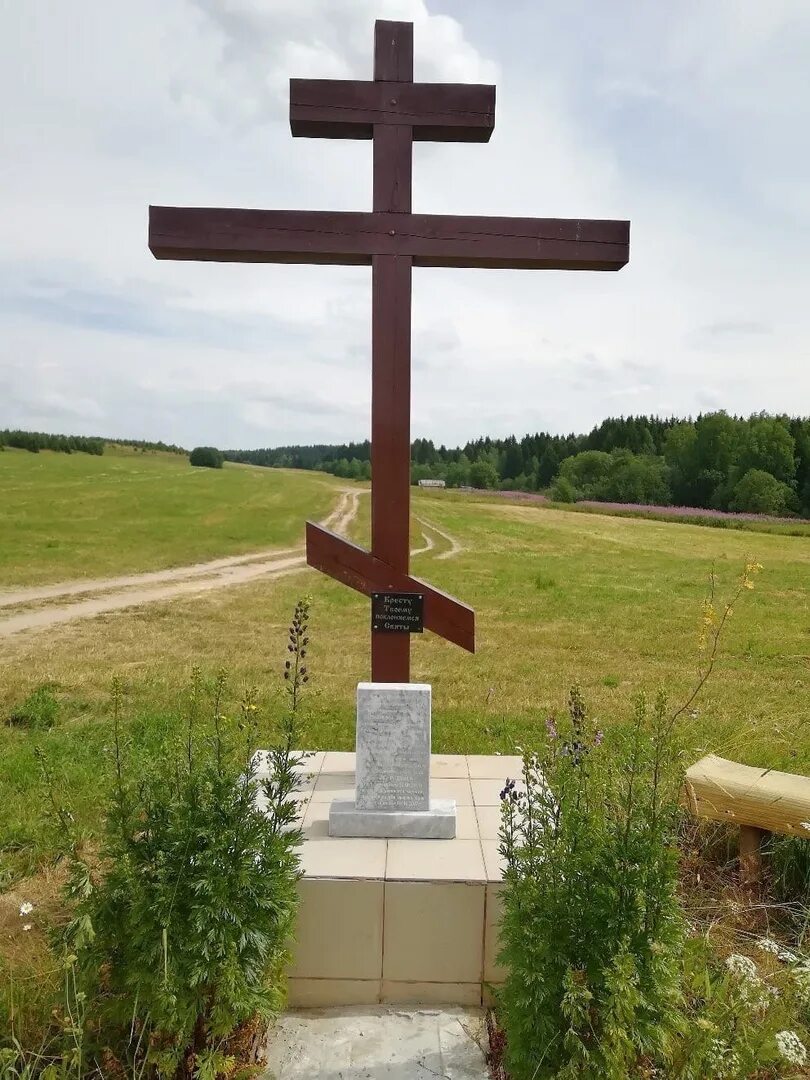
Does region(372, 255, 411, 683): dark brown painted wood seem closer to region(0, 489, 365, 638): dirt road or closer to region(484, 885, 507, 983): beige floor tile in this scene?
region(484, 885, 507, 983): beige floor tile

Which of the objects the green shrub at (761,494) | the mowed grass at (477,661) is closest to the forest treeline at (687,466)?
the green shrub at (761,494)

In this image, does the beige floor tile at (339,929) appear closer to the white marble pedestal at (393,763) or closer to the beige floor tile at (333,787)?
the white marble pedestal at (393,763)

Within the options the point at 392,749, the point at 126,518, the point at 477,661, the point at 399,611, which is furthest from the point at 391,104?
the point at 126,518

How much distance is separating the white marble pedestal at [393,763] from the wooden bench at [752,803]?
1.26m

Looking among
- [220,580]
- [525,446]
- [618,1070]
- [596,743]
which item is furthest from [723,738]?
[525,446]

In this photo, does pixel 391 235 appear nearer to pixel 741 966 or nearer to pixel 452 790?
pixel 452 790

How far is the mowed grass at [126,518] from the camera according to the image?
18948mm

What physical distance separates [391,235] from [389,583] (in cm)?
172

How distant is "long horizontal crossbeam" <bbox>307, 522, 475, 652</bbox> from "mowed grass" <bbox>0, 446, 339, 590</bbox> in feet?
43.5

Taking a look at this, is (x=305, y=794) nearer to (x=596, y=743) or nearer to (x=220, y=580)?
(x=596, y=743)

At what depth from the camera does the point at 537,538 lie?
27875 mm

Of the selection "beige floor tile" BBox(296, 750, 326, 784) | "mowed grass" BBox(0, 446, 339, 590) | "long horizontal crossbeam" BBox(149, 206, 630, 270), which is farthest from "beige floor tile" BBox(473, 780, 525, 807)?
"mowed grass" BBox(0, 446, 339, 590)

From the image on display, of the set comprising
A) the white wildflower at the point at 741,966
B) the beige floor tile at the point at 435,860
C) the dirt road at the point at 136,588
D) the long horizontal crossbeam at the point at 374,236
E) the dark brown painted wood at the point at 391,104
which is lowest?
the dirt road at the point at 136,588

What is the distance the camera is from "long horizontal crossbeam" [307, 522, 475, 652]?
381 cm
